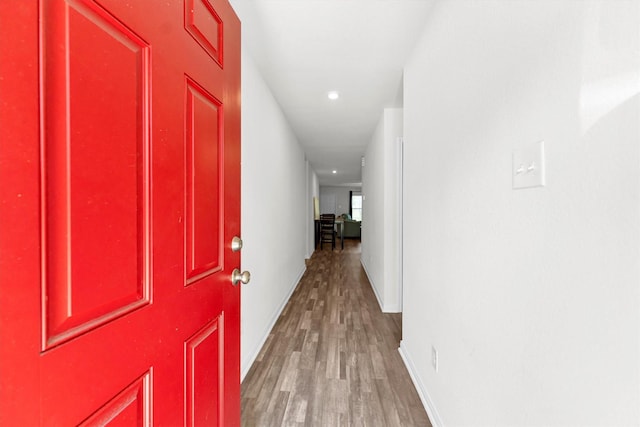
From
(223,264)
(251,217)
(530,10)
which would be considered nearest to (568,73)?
(530,10)

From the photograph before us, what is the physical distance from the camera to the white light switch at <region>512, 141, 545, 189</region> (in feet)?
2.50

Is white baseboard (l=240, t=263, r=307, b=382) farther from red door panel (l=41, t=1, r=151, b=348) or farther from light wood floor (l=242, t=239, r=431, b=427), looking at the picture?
red door panel (l=41, t=1, r=151, b=348)

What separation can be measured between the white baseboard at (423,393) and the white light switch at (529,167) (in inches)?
49.0

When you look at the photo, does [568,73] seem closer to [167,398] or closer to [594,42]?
[594,42]

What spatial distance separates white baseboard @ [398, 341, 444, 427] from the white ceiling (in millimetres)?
2195

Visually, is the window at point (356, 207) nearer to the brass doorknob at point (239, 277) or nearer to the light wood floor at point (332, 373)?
the light wood floor at point (332, 373)

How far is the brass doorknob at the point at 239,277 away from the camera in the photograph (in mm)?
1062

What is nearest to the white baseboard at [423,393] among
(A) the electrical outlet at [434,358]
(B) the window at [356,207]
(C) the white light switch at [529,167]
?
(A) the electrical outlet at [434,358]

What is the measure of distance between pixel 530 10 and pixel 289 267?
3326 millimetres

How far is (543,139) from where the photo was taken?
0.76 meters

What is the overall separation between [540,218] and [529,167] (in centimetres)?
15

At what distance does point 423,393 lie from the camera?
1.64m

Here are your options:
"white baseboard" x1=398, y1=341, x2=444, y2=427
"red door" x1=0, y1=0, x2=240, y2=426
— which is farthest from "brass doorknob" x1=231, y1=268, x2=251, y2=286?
"white baseboard" x1=398, y1=341, x2=444, y2=427

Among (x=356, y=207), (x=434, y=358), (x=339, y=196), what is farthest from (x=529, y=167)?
(x=356, y=207)
